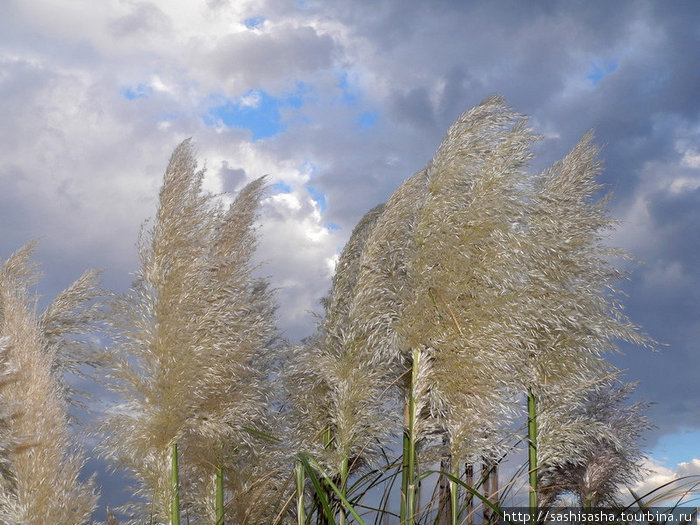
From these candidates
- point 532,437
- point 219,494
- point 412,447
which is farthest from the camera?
point 532,437

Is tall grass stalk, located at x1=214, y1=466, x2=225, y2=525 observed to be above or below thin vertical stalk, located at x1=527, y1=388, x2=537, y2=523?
below

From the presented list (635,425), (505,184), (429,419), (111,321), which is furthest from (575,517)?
(111,321)

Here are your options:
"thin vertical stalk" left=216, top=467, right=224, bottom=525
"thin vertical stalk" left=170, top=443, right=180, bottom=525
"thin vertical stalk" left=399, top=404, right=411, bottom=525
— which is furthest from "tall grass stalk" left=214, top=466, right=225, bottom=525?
"thin vertical stalk" left=399, top=404, right=411, bottom=525

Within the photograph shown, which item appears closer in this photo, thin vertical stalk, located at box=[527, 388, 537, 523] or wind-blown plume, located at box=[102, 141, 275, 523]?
wind-blown plume, located at box=[102, 141, 275, 523]

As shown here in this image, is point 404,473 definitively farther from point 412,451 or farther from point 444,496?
point 444,496

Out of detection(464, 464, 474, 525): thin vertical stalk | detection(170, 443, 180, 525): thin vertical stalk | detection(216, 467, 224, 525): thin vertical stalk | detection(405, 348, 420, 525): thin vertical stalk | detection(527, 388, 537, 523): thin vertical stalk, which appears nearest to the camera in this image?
detection(405, 348, 420, 525): thin vertical stalk

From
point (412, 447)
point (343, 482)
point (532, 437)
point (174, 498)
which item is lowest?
point (174, 498)

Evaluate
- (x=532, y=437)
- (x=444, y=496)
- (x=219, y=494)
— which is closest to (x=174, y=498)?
(x=219, y=494)

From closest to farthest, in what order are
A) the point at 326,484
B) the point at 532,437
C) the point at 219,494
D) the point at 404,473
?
the point at 404,473 → the point at 326,484 → the point at 219,494 → the point at 532,437

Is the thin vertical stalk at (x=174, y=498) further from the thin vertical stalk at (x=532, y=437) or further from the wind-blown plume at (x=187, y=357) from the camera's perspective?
the thin vertical stalk at (x=532, y=437)

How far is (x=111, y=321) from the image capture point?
3.48 metres

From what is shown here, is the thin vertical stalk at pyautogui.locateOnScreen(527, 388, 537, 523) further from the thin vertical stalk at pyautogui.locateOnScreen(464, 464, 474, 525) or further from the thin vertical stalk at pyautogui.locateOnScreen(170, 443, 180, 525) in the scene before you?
the thin vertical stalk at pyautogui.locateOnScreen(170, 443, 180, 525)

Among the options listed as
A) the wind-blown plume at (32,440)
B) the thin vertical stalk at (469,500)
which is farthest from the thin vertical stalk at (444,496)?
the wind-blown plume at (32,440)

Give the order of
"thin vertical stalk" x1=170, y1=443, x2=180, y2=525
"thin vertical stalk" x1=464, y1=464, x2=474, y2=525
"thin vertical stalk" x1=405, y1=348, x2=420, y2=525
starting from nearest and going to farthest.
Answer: "thin vertical stalk" x1=405, y1=348, x2=420, y2=525 < "thin vertical stalk" x1=170, y1=443, x2=180, y2=525 < "thin vertical stalk" x1=464, y1=464, x2=474, y2=525
